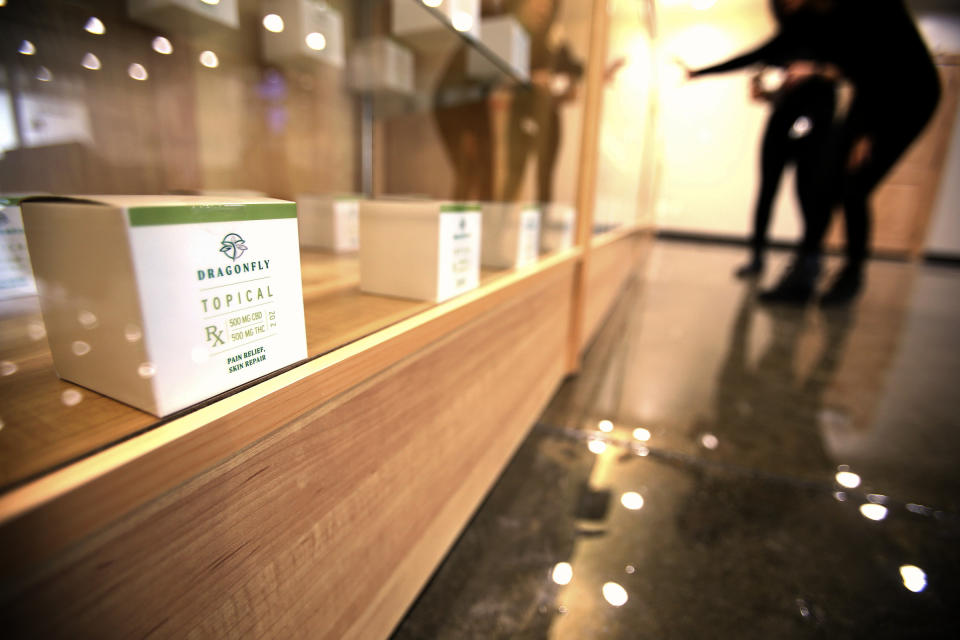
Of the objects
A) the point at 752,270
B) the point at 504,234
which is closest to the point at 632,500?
the point at 504,234

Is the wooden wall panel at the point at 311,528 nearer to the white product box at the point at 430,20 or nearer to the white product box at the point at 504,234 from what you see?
the white product box at the point at 504,234

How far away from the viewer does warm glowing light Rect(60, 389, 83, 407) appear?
269 millimetres

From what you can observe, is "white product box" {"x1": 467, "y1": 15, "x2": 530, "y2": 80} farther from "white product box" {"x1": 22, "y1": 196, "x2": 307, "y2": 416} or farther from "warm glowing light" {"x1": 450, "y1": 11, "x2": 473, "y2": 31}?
"white product box" {"x1": 22, "y1": 196, "x2": 307, "y2": 416}

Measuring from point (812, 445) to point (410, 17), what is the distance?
1.26 meters

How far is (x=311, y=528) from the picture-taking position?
1.19 feet

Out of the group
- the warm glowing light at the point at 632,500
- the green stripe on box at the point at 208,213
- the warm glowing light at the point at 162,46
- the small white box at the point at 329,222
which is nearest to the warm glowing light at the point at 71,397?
the green stripe on box at the point at 208,213

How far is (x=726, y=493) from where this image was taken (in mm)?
831

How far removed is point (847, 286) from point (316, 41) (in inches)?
126

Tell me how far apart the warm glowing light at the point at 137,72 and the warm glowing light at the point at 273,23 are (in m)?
0.14

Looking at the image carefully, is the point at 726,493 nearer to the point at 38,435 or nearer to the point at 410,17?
the point at 38,435

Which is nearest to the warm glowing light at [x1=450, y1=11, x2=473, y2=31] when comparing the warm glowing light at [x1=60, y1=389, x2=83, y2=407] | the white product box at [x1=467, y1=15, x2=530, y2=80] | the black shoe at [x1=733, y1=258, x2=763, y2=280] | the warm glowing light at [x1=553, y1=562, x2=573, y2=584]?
the white product box at [x1=467, y1=15, x2=530, y2=80]

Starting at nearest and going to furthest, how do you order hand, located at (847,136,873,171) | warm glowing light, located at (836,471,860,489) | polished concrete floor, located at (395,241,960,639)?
polished concrete floor, located at (395,241,960,639), warm glowing light, located at (836,471,860,489), hand, located at (847,136,873,171)

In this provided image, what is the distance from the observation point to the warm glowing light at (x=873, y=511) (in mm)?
782

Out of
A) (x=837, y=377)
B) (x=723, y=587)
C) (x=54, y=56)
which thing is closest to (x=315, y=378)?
(x=54, y=56)
